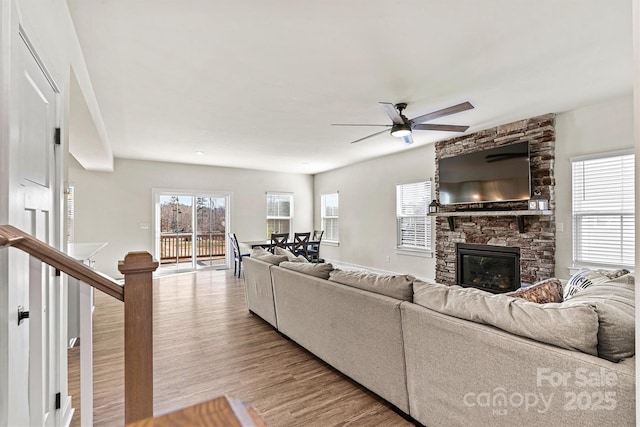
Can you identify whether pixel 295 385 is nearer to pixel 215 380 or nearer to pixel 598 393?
pixel 215 380

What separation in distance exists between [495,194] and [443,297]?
12.1 ft

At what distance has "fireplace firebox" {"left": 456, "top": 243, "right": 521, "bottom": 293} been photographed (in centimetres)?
487

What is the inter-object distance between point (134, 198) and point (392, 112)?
21.0 feet

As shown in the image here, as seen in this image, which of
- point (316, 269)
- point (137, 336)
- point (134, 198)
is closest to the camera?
point (137, 336)

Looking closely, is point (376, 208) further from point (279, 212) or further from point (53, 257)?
A: point (53, 257)

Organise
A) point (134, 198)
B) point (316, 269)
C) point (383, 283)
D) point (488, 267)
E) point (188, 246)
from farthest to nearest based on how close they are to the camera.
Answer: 1. point (188, 246)
2. point (134, 198)
3. point (488, 267)
4. point (316, 269)
5. point (383, 283)

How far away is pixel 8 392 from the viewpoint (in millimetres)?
1110

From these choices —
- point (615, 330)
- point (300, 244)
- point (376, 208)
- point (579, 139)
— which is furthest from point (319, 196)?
point (615, 330)

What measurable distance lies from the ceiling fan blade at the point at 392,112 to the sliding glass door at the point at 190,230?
19.1 ft

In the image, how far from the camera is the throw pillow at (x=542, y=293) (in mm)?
2020

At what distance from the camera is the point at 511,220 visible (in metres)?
4.87

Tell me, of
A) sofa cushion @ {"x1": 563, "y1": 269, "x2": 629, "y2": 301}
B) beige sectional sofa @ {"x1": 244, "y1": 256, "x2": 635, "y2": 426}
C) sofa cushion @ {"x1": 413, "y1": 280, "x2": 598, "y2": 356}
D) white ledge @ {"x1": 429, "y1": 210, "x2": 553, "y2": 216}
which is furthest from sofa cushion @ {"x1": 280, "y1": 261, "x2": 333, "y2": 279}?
white ledge @ {"x1": 429, "y1": 210, "x2": 553, "y2": 216}

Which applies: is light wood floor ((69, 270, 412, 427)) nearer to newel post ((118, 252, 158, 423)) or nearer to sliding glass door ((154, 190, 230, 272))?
newel post ((118, 252, 158, 423))

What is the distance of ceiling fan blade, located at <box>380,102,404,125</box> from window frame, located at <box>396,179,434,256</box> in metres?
2.78
